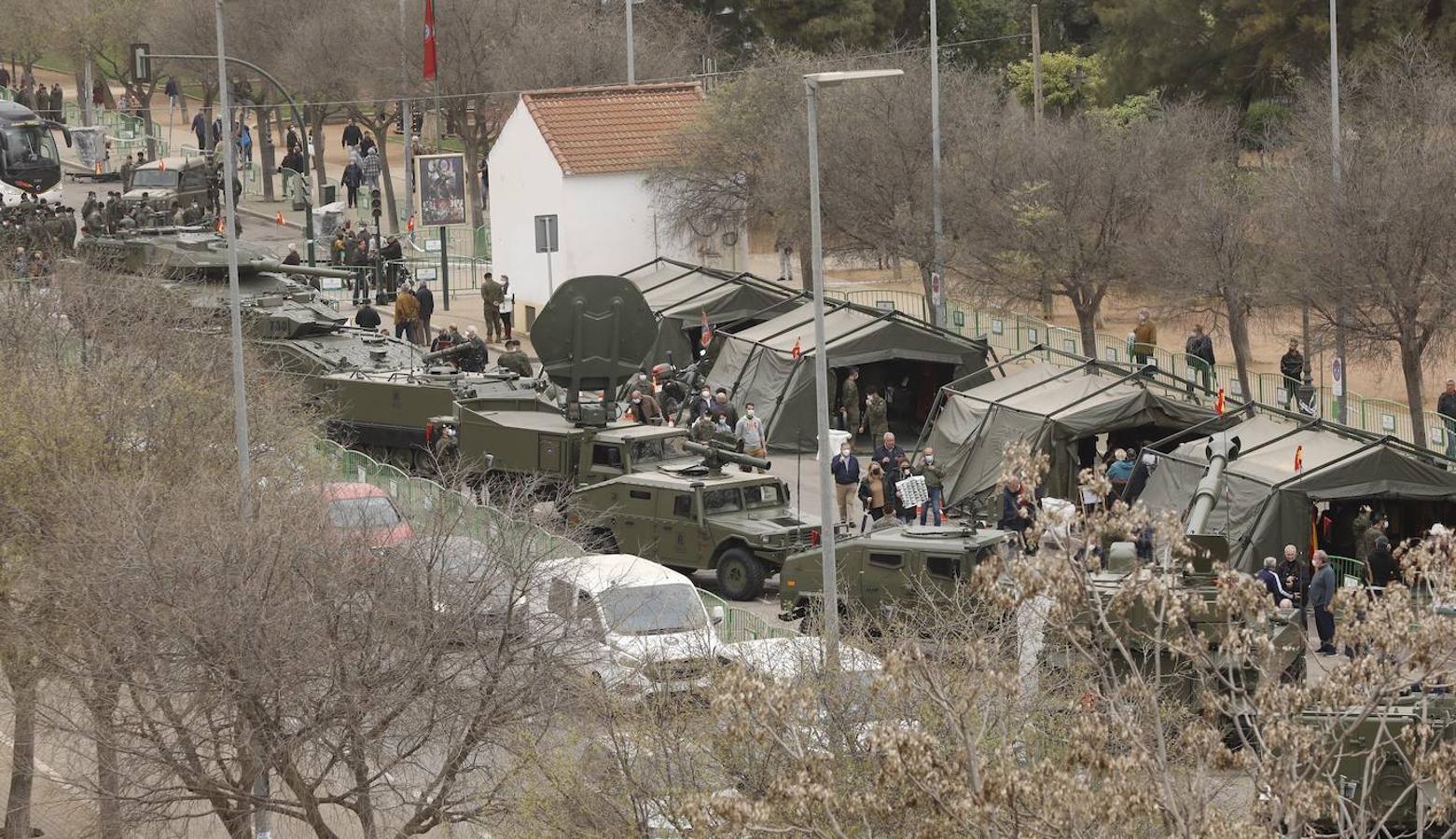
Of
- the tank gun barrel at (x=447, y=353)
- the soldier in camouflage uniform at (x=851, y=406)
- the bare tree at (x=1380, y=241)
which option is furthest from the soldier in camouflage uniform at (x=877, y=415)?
the bare tree at (x=1380, y=241)

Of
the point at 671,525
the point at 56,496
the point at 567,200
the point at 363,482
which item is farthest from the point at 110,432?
the point at 567,200

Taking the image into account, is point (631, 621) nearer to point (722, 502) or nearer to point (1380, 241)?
point (722, 502)

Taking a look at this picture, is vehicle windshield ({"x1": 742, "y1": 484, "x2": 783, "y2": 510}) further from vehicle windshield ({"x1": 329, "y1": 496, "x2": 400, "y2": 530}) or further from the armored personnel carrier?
vehicle windshield ({"x1": 329, "y1": 496, "x2": 400, "y2": 530})

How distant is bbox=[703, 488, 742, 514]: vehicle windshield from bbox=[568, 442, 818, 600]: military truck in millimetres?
11

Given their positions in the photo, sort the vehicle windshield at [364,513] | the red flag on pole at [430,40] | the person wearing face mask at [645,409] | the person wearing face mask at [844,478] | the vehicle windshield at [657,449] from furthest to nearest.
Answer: the red flag on pole at [430,40] → the person wearing face mask at [645,409] → the person wearing face mask at [844,478] → the vehicle windshield at [657,449] → the vehicle windshield at [364,513]

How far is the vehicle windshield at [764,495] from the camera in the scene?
26.2 m

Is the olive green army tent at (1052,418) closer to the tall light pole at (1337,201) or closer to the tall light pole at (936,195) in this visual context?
the tall light pole at (1337,201)

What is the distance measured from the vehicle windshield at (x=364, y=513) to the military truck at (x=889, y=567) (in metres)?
4.18

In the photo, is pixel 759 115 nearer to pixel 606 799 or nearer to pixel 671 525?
pixel 671 525

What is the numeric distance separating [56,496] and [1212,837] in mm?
13156

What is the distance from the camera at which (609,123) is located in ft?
154

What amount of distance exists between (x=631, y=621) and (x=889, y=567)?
352cm

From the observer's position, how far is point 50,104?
6875 cm

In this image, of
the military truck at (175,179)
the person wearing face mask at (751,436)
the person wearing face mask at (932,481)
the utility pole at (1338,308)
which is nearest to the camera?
the person wearing face mask at (932,481)
